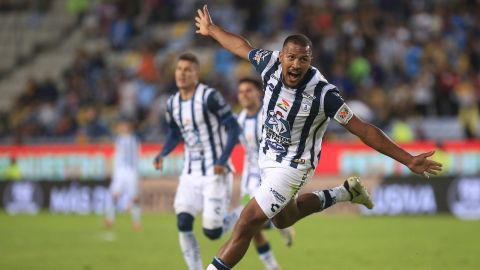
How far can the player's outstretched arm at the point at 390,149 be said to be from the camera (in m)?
7.80

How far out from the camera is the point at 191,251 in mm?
10000

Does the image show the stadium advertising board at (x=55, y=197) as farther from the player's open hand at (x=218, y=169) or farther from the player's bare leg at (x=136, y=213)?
the player's open hand at (x=218, y=169)

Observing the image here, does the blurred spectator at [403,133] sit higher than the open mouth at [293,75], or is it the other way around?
the open mouth at [293,75]

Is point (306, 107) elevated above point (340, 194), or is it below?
above

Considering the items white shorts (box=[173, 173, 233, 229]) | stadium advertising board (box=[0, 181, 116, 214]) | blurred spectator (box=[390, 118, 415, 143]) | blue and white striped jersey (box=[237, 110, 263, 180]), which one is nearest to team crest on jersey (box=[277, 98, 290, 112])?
white shorts (box=[173, 173, 233, 229])

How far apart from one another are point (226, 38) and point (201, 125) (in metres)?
2.06

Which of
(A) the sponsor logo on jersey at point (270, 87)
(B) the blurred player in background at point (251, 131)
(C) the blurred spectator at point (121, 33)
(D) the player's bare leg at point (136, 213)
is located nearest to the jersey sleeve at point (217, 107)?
(B) the blurred player in background at point (251, 131)

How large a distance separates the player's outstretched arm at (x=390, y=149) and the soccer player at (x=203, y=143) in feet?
8.82

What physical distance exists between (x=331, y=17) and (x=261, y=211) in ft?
59.2

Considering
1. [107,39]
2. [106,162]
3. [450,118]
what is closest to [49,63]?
[107,39]

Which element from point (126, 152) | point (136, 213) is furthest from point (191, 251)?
point (126, 152)

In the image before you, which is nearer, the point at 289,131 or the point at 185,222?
the point at 289,131

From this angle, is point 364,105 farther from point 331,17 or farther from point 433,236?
point 433,236

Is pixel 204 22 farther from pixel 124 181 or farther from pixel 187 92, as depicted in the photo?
pixel 124 181
